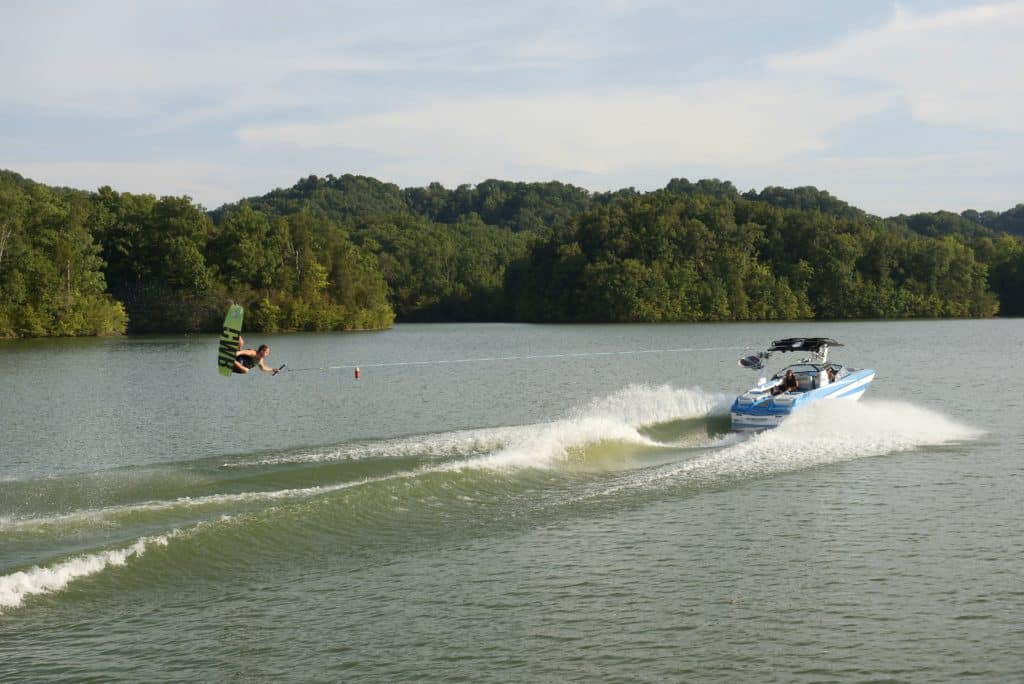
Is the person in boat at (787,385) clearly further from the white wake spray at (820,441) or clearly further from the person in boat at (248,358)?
the person in boat at (248,358)

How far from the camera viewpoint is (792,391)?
26812mm

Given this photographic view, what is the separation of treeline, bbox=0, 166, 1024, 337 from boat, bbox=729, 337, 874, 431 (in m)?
68.5

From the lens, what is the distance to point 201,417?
30.1 metres

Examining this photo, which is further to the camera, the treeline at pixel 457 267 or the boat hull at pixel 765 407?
the treeline at pixel 457 267

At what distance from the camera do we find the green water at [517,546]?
444 inches

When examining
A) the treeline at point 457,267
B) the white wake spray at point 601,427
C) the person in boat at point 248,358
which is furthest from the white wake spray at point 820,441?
the treeline at point 457,267

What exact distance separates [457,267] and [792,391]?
13247 centimetres

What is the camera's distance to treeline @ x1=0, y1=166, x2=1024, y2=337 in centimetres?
8594

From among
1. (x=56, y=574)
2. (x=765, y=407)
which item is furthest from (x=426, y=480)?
(x=765, y=407)

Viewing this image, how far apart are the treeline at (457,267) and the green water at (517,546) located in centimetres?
6202

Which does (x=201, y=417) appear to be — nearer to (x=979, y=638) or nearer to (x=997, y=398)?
(x=979, y=638)

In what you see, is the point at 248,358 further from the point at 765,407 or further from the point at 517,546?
the point at 765,407

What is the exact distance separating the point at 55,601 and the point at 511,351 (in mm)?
51435

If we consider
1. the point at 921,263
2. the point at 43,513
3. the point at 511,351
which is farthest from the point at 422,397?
the point at 921,263
